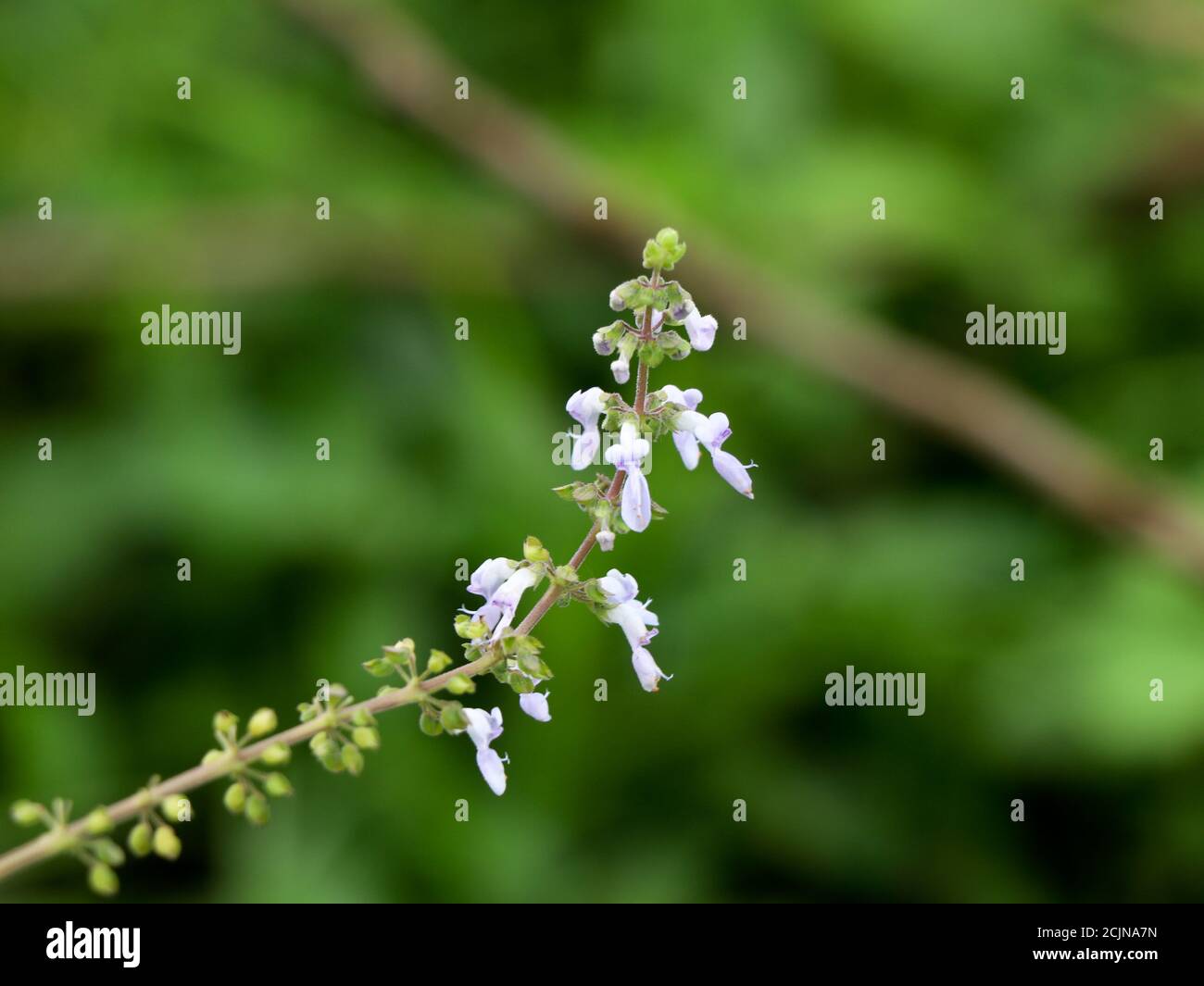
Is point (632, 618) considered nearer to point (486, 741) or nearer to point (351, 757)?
point (486, 741)

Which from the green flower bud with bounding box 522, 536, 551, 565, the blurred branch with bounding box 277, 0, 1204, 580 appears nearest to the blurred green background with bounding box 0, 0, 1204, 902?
the blurred branch with bounding box 277, 0, 1204, 580

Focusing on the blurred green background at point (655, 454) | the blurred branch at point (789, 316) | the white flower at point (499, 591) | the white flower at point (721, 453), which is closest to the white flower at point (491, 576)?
the white flower at point (499, 591)

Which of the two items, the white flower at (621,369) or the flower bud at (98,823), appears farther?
the white flower at (621,369)

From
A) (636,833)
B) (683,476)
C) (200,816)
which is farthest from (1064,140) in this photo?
(200,816)

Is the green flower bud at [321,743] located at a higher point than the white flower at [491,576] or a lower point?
lower

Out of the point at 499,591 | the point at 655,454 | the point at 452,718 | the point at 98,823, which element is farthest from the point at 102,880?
the point at 655,454

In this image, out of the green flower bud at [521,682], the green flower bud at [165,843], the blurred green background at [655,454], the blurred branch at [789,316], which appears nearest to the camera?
the green flower bud at [165,843]

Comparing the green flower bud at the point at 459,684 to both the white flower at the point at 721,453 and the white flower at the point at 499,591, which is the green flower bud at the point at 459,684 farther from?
the white flower at the point at 721,453
